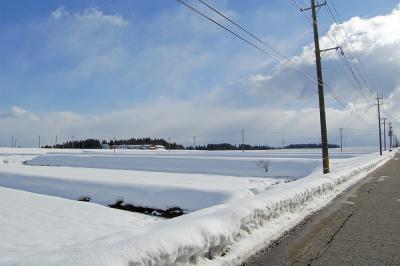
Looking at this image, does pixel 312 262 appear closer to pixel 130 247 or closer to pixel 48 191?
pixel 130 247

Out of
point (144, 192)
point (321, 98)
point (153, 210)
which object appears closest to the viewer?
point (153, 210)

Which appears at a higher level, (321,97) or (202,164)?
(321,97)

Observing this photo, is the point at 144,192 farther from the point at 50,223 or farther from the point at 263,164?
the point at 263,164

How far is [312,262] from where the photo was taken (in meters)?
6.47

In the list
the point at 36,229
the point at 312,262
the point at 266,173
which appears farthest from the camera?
the point at 266,173

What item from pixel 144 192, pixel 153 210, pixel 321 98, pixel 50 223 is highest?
pixel 321 98

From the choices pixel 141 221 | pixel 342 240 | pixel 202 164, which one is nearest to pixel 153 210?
pixel 141 221

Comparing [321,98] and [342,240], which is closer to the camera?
[342,240]

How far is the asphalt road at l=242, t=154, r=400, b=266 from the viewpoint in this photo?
664 centimetres

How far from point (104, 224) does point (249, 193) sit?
6.94 meters

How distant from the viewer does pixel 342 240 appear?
8.02m

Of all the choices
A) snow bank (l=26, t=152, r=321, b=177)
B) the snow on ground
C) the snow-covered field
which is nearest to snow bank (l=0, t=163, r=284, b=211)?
the snow-covered field

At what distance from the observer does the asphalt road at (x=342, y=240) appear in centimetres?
664

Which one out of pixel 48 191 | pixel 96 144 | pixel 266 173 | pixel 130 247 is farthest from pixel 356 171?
pixel 96 144
